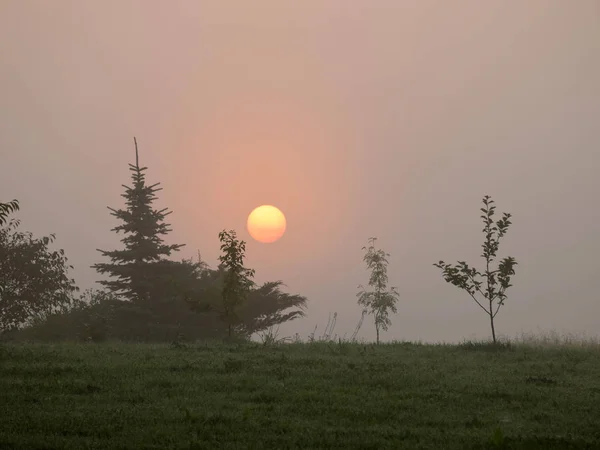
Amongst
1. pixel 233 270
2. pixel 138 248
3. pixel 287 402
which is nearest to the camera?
pixel 287 402

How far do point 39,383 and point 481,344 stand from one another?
20.6 m

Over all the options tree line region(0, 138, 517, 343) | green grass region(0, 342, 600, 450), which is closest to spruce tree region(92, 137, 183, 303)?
tree line region(0, 138, 517, 343)

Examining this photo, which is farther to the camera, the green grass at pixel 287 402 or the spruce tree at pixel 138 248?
the spruce tree at pixel 138 248

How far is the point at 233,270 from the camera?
33.8 metres

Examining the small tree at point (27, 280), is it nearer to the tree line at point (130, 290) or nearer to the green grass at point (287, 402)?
the tree line at point (130, 290)

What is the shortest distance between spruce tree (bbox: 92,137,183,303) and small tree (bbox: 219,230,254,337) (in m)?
14.4

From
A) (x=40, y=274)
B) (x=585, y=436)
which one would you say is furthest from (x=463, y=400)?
(x=40, y=274)

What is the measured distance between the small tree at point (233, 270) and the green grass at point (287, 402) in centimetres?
1078

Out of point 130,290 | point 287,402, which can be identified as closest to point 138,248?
point 130,290

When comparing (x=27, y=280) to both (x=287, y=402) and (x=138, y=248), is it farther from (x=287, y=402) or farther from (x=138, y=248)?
(x=287, y=402)

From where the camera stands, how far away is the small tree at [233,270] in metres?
33.7

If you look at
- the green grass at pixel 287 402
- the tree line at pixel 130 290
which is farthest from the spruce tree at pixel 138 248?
the green grass at pixel 287 402

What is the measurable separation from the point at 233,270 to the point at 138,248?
625 inches

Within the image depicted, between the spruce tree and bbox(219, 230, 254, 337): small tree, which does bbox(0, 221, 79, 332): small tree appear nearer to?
the spruce tree
